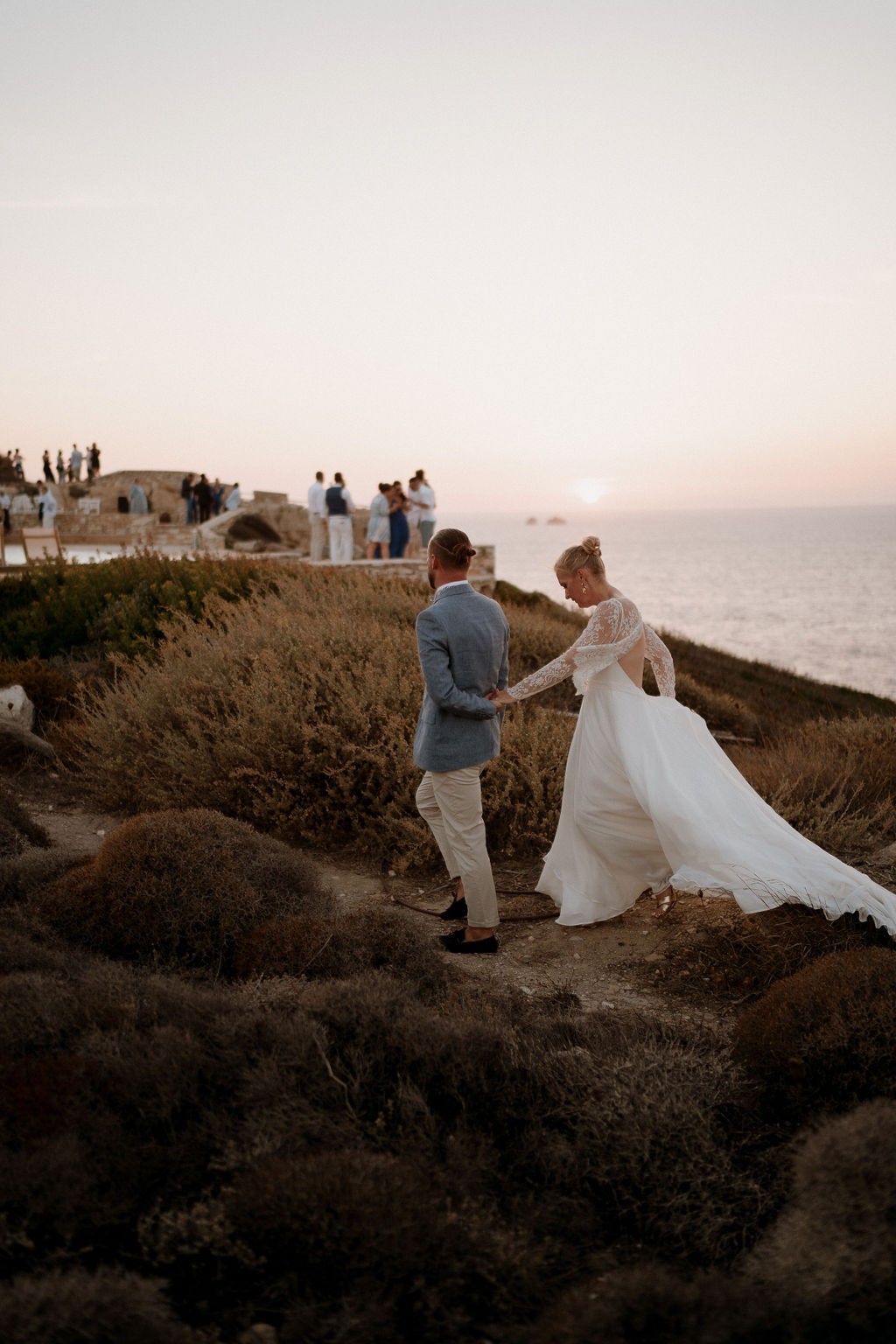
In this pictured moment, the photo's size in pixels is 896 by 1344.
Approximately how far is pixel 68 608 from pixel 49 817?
17.2 ft

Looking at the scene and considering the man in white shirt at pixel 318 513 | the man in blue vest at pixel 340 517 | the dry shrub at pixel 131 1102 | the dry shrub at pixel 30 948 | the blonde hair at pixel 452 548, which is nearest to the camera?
the dry shrub at pixel 131 1102

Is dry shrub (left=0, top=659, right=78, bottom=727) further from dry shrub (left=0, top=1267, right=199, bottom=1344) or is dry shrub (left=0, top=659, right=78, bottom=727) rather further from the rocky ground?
dry shrub (left=0, top=1267, right=199, bottom=1344)

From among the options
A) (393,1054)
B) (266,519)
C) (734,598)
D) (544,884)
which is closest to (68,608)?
(544,884)

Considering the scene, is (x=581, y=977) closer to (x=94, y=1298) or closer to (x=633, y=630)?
(x=633, y=630)

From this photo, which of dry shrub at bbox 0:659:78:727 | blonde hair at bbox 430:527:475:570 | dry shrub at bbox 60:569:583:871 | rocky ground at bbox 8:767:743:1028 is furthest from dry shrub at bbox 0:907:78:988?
dry shrub at bbox 0:659:78:727

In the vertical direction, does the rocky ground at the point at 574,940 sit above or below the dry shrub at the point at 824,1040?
below

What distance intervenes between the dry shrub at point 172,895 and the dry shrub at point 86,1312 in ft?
7.15

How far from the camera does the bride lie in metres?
4.69

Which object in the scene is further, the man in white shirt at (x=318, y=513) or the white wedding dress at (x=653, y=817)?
the man in white shirt at (x=318, y=513)

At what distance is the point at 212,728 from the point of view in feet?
24.9

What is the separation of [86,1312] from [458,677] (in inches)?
131

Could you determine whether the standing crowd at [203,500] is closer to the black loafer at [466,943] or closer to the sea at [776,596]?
the sea at [776,596]

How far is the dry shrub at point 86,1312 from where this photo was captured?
197cm

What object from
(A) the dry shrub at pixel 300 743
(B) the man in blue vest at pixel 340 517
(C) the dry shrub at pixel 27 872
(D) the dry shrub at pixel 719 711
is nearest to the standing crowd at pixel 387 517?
(B) the man in blue vest at pixel 340 517
